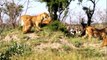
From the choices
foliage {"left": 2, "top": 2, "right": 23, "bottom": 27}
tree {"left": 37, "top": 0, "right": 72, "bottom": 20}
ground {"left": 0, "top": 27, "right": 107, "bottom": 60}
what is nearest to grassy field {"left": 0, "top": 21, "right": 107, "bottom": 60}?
ground {"left": 0, "top": 27, "right": 107, "bottom": 60}

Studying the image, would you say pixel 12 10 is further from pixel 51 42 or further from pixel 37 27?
pixel 51 42

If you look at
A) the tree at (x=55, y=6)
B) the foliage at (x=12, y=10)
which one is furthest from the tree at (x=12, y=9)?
the tree at (x=55, y=6)

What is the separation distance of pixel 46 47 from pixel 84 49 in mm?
1414

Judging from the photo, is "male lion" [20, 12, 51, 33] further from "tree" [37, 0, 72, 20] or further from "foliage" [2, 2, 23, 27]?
"foliage" [2, 2, 23, 27]

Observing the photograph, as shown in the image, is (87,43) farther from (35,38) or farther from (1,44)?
(1,44)

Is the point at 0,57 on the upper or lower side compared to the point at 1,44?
upper

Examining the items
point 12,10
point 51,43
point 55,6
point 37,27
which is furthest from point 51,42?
point 12,10

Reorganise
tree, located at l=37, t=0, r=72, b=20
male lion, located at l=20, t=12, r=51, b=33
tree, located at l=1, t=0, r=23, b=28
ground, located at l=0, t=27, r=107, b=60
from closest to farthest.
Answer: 1. ground, located at l=0, t=27, r=107, b=60
2. male lion, located at l=20, t=12, r=51, b=33
3. tree, located at l=37, t=0, r=72, b=20
4. tree, located at l=1, t=0, r=23, b=28

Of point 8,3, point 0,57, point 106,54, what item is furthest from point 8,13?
point 0,57

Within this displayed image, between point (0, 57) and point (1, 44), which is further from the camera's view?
point (1, 44)

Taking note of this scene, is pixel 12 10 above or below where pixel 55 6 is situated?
below

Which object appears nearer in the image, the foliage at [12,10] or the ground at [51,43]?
the ground at [51,43]

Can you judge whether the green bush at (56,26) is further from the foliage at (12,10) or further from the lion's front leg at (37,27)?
the foliage at (12,10)

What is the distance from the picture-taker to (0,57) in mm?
6582
